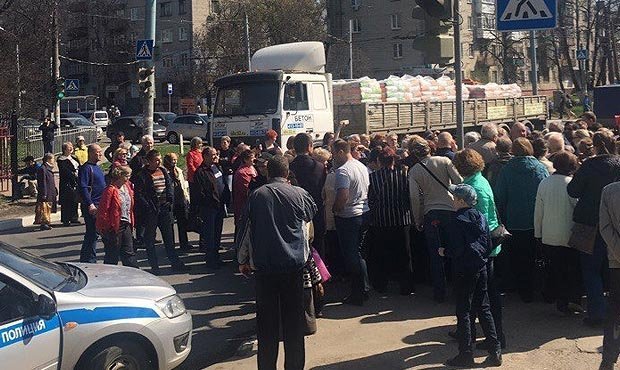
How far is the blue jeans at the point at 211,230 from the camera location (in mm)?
10344

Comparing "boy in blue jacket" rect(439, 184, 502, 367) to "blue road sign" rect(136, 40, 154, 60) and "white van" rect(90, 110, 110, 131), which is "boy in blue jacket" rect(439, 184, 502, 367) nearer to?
"blue road sign" rect(136, 40, 154, 60)

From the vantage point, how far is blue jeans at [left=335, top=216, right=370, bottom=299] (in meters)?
8.01

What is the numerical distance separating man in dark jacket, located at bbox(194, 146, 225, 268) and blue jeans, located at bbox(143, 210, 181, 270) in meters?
0.54

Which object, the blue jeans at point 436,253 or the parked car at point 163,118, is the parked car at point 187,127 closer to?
the parked car at point 163,118

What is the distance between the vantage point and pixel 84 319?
5070 millimetres

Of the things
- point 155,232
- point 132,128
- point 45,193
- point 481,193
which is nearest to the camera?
point 481,193

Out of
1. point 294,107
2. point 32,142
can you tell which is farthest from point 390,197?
point 32,142

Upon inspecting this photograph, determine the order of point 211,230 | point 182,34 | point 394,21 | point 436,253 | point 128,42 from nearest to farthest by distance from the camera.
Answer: point 436,253 → point 211,230 → point 394,21 → point 182,34 → point 128,42

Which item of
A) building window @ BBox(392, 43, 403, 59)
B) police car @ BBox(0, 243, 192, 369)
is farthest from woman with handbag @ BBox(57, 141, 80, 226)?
building window @ BBox(392, 43, 403, 59)

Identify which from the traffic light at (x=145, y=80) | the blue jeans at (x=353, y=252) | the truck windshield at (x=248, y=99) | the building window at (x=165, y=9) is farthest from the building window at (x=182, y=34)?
the blue jeans at (x=353, y=252)

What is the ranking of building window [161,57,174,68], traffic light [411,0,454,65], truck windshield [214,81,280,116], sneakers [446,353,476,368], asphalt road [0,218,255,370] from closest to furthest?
sneakers [446,353,476,368] → asphalt road [0,218,255,370] → traffic light [411,0,454,65] → truck windshield [214,81,280,116] → building window [161,57,174,68]

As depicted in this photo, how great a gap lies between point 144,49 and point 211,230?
746 cm

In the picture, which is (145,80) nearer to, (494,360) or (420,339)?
(420,339)

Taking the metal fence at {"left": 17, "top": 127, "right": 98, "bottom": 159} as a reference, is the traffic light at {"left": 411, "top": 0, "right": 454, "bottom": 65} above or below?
above
